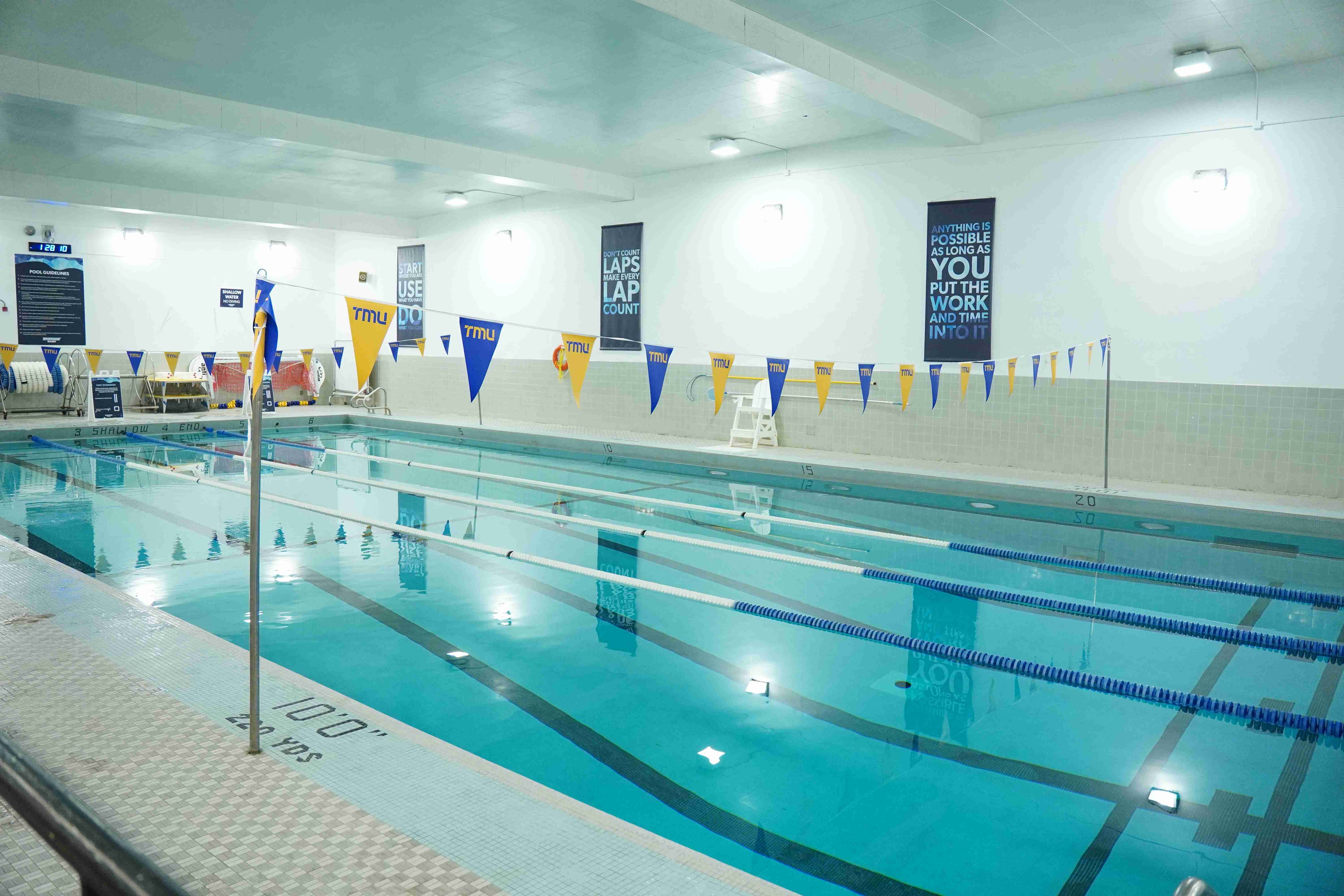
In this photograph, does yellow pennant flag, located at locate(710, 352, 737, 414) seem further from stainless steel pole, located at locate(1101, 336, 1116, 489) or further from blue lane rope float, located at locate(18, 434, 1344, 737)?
stainless steel pole, located at locate(1101, 336, 1116, 489)

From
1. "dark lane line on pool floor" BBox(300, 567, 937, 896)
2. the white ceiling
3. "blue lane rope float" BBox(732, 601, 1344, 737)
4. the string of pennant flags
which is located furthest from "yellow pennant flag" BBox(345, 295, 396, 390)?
the white ceiling

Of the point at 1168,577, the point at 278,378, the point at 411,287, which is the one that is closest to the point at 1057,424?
the point at 1168,577

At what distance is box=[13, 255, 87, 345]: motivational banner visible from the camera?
14031mm

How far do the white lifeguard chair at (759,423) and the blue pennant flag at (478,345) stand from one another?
4.95m

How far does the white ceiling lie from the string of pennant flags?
2.32m

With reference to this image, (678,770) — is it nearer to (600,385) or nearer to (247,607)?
(247,607)

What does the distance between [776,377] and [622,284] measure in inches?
196

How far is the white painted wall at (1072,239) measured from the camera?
24.8ft

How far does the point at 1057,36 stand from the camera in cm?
685

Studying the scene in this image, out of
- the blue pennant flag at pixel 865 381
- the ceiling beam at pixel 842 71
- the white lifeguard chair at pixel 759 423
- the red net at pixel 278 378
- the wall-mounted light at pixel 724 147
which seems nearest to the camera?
the ceiling beam at pixel 842 71

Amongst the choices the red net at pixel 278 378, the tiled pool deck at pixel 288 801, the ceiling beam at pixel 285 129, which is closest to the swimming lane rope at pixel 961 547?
the ceiling beam at pixel 285 129

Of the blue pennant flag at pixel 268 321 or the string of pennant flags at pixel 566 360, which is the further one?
the string of pennant flags at pixel 566 360

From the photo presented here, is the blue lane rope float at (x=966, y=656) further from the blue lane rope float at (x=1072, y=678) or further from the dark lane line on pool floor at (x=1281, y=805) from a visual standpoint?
the dark lane line on pool floor at (x=1281, y=805)

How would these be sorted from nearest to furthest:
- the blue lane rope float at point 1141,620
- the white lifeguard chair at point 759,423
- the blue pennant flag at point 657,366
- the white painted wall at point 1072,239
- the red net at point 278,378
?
1. the blue lane rope float at point 1141,620
2. the blue pennant flag at point 657,366
3. the white painted wall at point 1072,239
4. the white lifeguard chair at point 759,423
5. the red net at point 278,378
